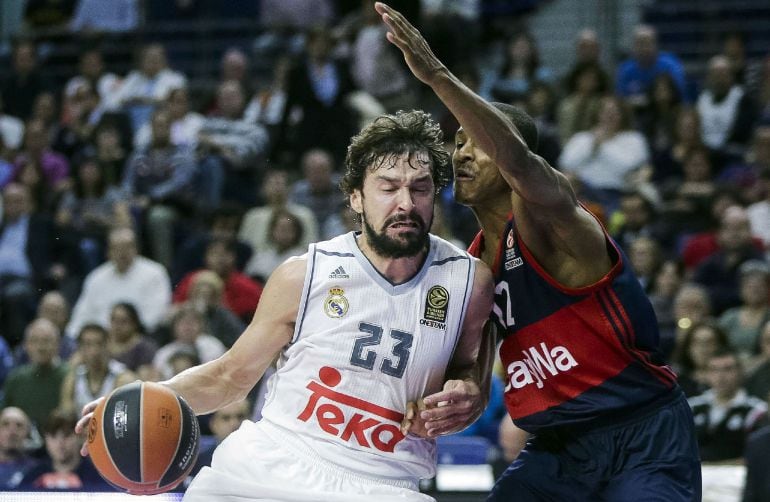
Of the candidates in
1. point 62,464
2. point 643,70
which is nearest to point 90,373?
point 62,464

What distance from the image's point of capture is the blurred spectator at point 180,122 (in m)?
13.1

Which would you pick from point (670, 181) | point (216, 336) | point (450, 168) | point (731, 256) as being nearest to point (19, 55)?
point (216, 336)

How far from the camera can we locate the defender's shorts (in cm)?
484

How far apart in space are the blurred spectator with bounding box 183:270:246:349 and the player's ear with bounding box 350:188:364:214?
533 centimetres

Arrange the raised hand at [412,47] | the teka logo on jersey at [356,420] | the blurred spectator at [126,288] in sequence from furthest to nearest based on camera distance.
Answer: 1. the blurred spectator at [126,288]
2. the teka logo on jersey at [356,420]
3. the raised hand at [412,47]

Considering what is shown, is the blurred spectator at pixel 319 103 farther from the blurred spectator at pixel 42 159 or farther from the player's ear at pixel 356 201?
the player's ear at pixel 356 201

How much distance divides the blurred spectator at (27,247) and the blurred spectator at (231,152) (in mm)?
1545

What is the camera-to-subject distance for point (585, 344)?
508 centimetres

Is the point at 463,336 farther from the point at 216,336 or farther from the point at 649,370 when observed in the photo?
the point at 216,336

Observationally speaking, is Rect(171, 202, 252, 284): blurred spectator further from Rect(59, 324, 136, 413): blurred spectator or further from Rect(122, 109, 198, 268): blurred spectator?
Rect(59, 324, 136, 413): blurred spectator

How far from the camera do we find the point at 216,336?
10.5 m

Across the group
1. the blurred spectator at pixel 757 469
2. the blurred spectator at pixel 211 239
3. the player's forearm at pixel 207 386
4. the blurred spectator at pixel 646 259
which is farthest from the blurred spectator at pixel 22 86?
the player's forearm at pixel 207 386

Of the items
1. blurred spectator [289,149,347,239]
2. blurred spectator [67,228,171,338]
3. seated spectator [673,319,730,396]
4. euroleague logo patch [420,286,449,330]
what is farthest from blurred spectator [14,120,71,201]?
euroleague logo patch [420,286,449,330]

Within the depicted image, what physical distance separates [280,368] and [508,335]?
937 mm
